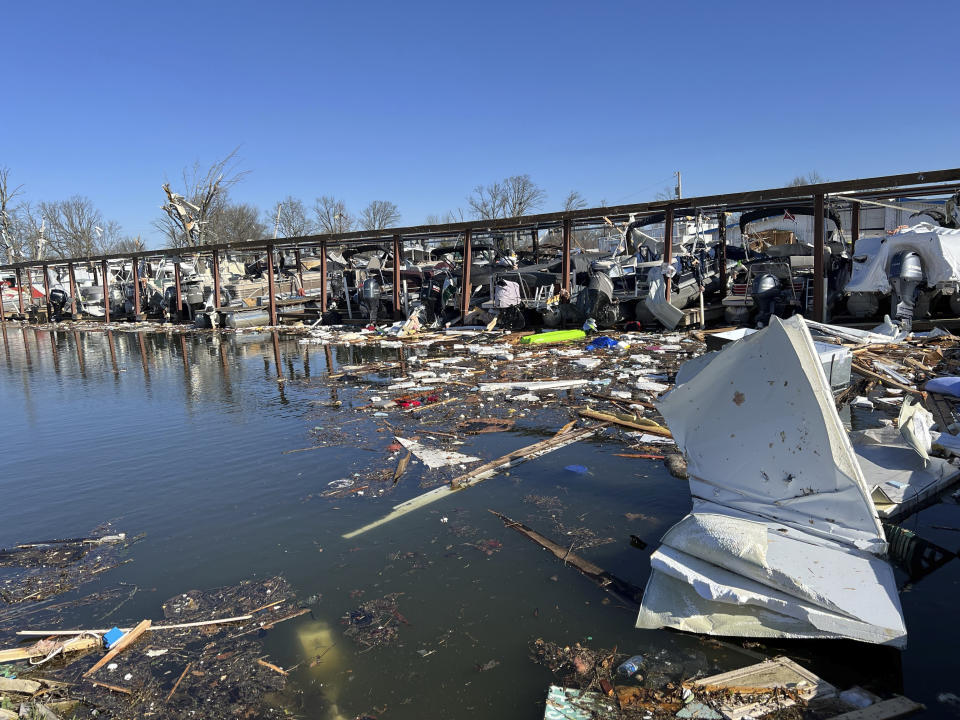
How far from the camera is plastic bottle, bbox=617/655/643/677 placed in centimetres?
289

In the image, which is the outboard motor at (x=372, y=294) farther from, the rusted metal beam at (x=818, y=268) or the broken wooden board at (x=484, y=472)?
the broken wooden board at (x=484, y=472)

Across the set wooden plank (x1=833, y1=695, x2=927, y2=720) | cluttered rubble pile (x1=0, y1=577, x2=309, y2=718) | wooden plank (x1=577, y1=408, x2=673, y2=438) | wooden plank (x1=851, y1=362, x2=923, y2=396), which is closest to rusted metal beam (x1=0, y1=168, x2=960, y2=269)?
wooden plank (x1=851, y1=362, x2=923, y2=396)

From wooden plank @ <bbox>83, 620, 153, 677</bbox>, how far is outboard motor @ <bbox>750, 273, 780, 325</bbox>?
1271 centimetres

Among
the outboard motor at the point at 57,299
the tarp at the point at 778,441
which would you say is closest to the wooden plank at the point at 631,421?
the tarp at the point at 778,441

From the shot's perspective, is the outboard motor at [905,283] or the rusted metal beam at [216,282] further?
the rusted metal beam at [216,282]

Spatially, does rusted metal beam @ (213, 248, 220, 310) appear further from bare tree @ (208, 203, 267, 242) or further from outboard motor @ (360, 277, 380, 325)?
bare tree @ (208, 203, 267, 242)

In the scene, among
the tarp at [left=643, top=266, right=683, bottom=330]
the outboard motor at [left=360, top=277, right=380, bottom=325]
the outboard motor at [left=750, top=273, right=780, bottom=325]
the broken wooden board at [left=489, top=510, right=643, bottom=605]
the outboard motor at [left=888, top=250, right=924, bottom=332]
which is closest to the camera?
the broken wooden board at [left=489, top=510, right=643, bottom=605]

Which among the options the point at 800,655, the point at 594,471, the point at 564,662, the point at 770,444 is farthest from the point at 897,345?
the point at 564,662

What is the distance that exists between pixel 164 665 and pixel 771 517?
11.6 feet

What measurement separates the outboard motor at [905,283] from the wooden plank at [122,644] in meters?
12.5

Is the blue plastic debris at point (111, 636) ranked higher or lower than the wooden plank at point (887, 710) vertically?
lower

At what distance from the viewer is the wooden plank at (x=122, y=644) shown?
318 centimetres

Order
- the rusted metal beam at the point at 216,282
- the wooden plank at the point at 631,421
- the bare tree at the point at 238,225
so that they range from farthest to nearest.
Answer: the bare tree at the point at 238,225, the rusted metal beam at the point at 216,282, the wooden plank at the point at 631,421

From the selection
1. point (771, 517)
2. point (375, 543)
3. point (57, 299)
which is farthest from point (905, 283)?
point (57, 299)
